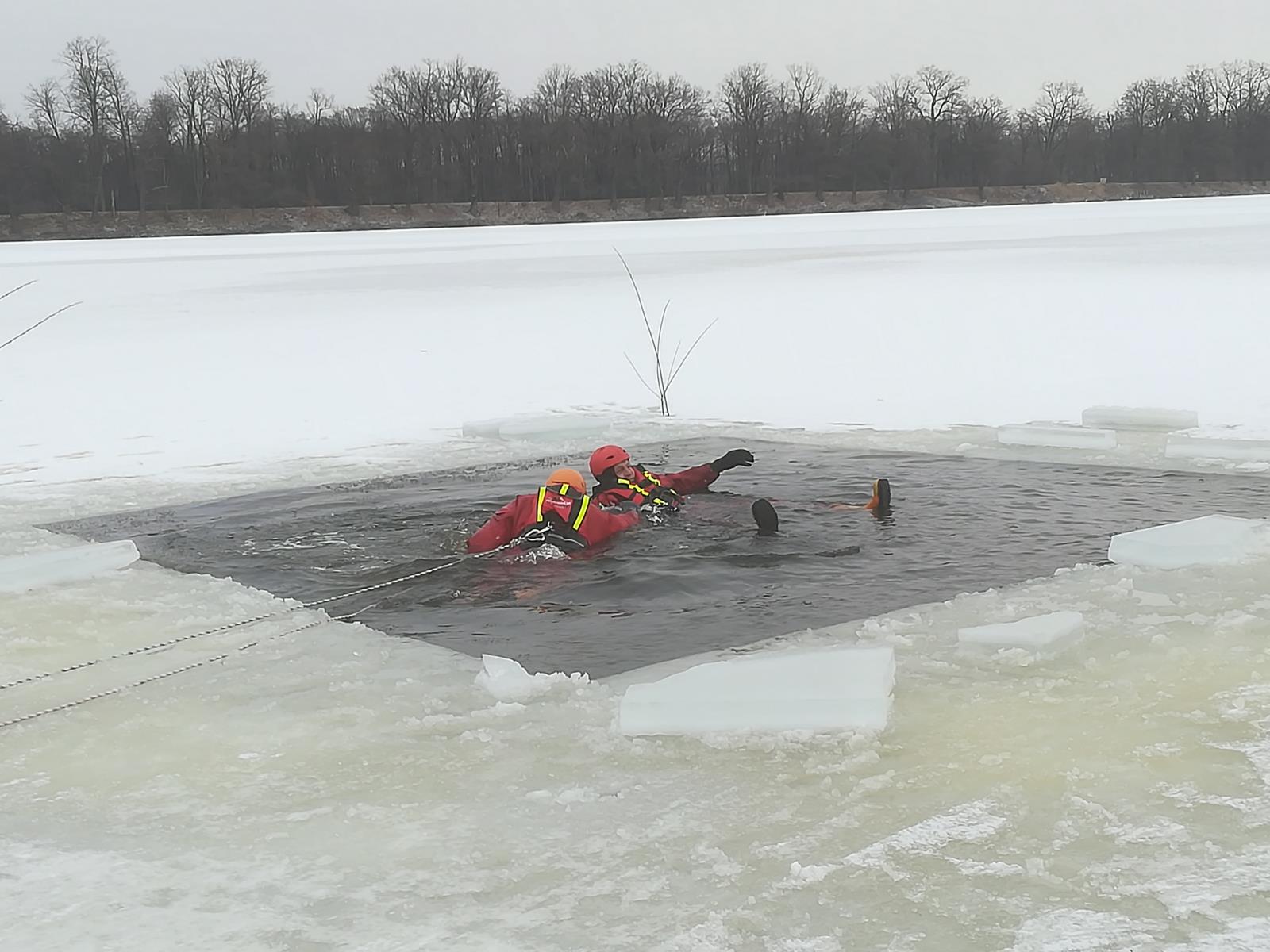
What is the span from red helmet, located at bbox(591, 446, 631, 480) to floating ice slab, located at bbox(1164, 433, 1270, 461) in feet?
10.9

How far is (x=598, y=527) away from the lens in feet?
20.3

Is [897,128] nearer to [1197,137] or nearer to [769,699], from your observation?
[1197,137]

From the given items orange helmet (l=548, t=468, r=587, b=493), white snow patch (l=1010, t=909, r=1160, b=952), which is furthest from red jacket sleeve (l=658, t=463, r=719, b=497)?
white snow patch (l=1010, t=909, r=1160, b=952)

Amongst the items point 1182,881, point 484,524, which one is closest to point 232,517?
point 484,524

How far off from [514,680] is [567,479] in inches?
87.0

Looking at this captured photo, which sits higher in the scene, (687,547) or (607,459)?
(607,459)

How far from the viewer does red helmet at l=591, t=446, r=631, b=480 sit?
21.8ft

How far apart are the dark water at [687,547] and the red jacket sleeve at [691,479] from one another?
0.09 m

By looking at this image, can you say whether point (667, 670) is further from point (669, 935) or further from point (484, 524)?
point (484, 524)

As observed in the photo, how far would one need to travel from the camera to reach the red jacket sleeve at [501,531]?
6.07 metres

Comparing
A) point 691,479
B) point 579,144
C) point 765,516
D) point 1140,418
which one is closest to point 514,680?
point 765,516

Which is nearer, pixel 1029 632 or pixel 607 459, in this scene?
pixel 1029 632

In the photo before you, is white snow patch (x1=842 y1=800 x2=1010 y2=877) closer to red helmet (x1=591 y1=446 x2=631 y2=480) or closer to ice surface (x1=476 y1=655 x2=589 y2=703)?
ice surface (x1=476 y1=655 x2=589 y2=703)

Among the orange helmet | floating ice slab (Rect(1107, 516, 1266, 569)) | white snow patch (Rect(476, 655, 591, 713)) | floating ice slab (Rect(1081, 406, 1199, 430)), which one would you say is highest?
the orange helmet
